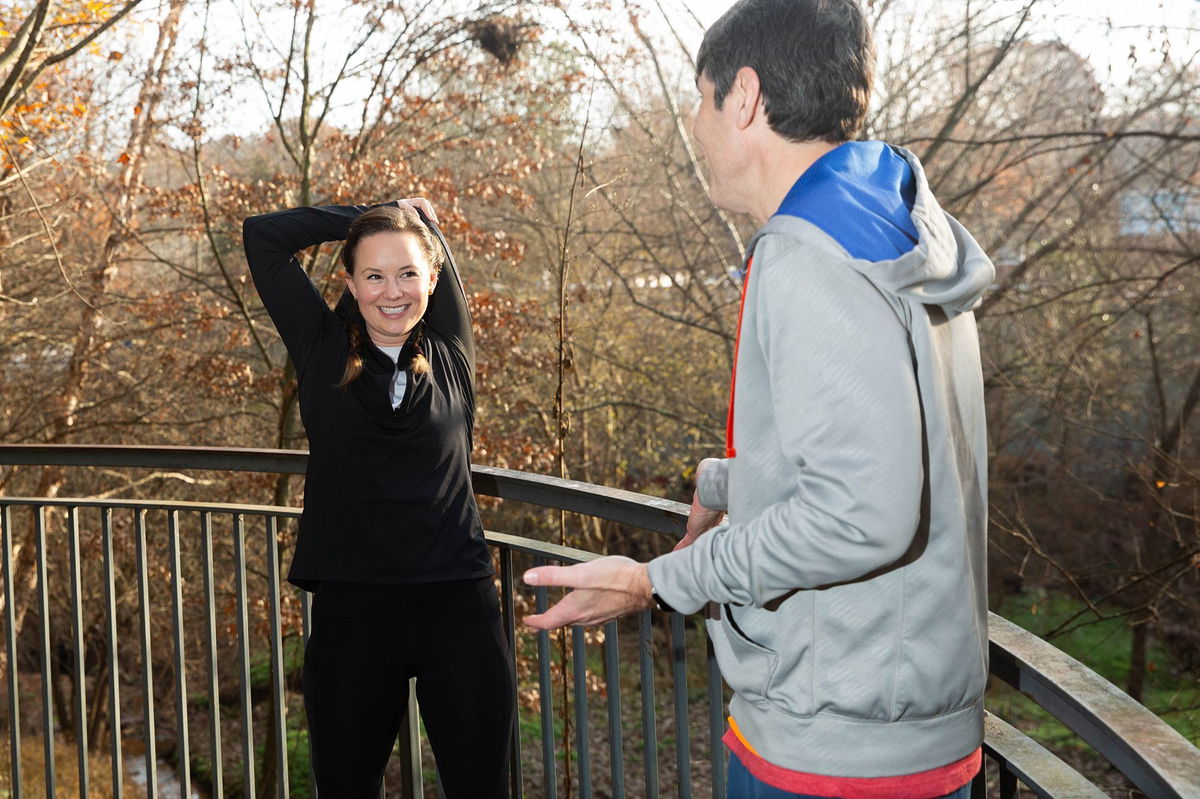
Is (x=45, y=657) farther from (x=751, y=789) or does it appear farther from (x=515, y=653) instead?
(x=751, y=789)

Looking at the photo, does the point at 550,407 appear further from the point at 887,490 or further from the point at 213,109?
the point at 887,490

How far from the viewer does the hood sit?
1084 millimetres

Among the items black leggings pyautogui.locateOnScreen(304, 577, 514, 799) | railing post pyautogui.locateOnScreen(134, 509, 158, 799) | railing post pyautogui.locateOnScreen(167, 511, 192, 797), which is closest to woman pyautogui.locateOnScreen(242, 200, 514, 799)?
black leggings pyautogui.locateOnScreen(304, 577, 514, 799)

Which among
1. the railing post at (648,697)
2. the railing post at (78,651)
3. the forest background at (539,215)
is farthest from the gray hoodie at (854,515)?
the forest background at (539,215)

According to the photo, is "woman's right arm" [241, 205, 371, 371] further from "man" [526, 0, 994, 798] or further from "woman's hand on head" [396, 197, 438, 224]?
"man" [526, 0, 994, 798]

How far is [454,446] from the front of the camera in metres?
2.31

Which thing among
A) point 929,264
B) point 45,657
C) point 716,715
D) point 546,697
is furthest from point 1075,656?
point 929,264

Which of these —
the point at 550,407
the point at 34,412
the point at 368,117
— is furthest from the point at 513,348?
the point at 34,412

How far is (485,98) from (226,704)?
9448 millimetres

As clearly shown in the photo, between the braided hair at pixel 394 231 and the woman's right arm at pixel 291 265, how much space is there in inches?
3.7

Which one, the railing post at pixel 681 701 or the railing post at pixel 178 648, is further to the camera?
the railing post at pixel 178 648

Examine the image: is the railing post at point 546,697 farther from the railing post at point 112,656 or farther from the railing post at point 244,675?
the railing post at point 112,656

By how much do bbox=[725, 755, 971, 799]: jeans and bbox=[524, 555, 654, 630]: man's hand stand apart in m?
0.22

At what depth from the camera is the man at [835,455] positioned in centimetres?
107
